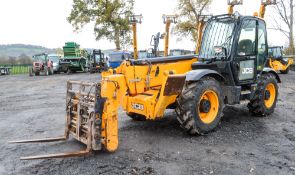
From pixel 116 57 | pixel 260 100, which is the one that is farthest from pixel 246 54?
pixel 116 57

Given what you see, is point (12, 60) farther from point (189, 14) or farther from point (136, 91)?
point (136, 91)

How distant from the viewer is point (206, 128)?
628 cm

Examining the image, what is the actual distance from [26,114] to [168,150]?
5489 millimetres

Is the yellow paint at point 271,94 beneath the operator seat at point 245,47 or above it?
beneath

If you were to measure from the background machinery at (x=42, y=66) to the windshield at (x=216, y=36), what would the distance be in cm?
2388

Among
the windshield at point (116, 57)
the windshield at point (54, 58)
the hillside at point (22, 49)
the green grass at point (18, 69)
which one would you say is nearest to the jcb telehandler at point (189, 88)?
the windshield at point (116, 57)

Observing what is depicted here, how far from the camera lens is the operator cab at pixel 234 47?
699 cm

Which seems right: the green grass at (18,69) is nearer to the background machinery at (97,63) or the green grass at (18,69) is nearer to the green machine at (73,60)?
the green machine at (73,60)

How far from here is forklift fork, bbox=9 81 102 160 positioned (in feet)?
16.8

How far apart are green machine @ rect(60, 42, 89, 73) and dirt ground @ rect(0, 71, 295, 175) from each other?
72.3 feet

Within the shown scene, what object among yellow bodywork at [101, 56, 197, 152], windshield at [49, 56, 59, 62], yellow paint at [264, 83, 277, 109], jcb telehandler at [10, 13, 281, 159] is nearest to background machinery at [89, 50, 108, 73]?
windshield at [49, 56, 59, 62]

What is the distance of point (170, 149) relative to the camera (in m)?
5.61

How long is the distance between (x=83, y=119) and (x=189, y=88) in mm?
1990

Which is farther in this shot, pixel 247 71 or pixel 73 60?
pixel 73 60
